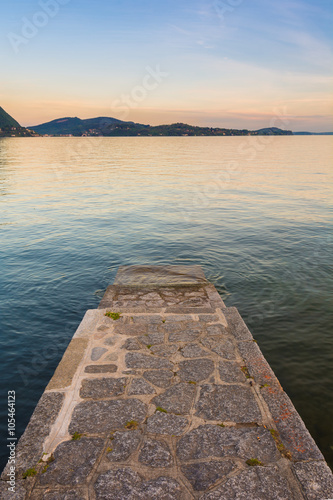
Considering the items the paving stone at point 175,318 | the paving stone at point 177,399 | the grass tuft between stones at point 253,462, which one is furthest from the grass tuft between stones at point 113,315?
the grass tuft between stones at point 253,462

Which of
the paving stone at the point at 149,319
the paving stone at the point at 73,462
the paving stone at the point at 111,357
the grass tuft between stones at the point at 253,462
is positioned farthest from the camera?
the paving stone at the point at 149,319

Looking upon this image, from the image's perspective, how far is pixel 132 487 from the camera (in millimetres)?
3855

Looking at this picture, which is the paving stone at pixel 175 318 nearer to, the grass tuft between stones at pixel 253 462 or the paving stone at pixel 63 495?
the grass tuft between stones at pixel 253 462

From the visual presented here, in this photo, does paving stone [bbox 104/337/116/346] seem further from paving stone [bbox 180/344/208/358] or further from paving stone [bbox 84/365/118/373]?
paving stone [bbox 180/344/208/358]

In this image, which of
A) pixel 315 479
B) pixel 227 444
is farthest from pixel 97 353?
pixel 315 479

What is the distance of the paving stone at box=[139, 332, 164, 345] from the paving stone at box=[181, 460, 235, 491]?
2948 mm

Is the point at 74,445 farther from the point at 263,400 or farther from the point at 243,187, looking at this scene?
the point at 243,187

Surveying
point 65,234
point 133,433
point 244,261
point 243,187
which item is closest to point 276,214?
point 244,261

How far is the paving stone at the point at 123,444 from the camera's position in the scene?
4270 millimetres

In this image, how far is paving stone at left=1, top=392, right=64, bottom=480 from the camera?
4.27m

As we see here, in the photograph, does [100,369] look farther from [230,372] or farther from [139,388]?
[230,372]

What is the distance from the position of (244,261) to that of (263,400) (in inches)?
357

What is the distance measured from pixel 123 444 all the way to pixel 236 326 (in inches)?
156

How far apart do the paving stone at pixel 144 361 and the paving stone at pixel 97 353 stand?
1.74 feet
